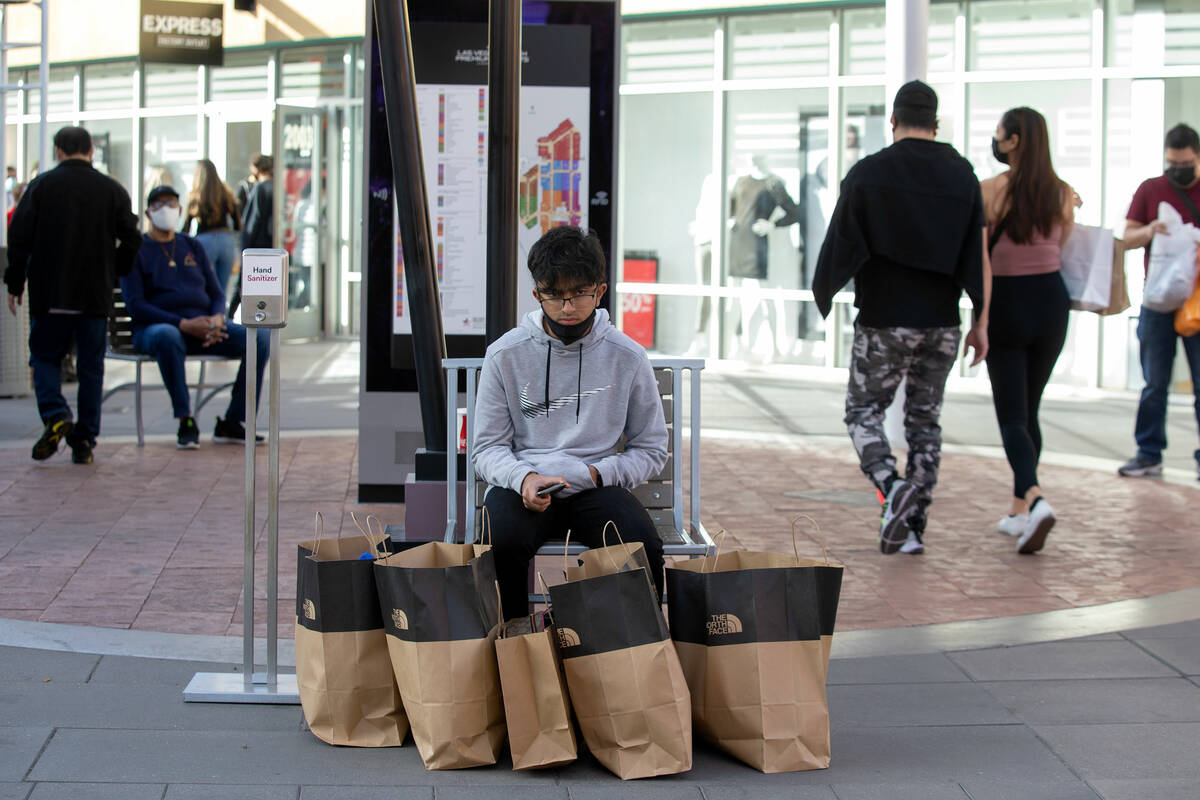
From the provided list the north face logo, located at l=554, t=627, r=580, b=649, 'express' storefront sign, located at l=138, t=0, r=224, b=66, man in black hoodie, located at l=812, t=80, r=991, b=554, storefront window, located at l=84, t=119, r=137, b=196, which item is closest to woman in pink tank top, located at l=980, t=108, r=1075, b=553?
man in black hoodie, located at l=812, t=80, r=991, b=554

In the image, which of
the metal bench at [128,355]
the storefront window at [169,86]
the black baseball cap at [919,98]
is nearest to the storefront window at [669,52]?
the storefront window at [169,86]

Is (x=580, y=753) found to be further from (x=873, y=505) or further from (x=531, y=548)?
(x=873, y=505)

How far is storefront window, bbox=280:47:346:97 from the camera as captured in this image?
1809 cm

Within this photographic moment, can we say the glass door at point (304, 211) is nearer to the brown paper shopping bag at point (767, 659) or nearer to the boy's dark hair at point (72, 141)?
the boy's dark hair at point (72, 141)

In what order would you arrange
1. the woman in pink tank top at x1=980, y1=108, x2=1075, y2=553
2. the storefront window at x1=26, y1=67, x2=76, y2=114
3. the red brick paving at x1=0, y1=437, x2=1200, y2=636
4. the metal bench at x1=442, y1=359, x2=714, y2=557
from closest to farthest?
1. the metal bench at x1=442, y1=359, x2=714, y2=557
2. the red brick paving at x1=0, y1=437, x2=1200, y2=636
3. the woman in pink tank top at x1=980, y1=108, x2=1075, y2=553
4. the storefront window at x1=26, y1=67, x2=76, y2=114

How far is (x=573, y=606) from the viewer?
11.8 feet

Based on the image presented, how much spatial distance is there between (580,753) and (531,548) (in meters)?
0.67

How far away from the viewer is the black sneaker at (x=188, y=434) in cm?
904

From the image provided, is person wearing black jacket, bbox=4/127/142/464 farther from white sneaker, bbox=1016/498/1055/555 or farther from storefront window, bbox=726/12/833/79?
storefront window, bbox=726/12/833/79

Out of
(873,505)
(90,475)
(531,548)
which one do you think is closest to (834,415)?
(873,505)

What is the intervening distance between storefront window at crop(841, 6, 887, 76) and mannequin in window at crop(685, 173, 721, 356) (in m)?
1.81

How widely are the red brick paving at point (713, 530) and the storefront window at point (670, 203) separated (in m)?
6.29

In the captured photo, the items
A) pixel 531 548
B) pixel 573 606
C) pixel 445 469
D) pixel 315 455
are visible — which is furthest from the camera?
pixel 315 455

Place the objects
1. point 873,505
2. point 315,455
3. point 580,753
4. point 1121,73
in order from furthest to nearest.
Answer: point 1121,73, point 315,455, point 873,505, point 580,753
